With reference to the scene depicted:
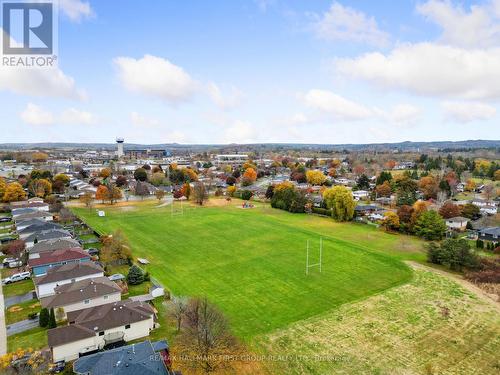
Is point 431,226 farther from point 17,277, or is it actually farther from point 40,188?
point 40,188

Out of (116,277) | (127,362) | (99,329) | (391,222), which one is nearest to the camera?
(127,362)

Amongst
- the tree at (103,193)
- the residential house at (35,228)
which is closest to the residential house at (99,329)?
the residential house at (35,228)

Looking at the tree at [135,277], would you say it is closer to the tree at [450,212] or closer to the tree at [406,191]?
the tree at [450,212]

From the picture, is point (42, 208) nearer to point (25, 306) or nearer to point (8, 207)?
point (8, 207)

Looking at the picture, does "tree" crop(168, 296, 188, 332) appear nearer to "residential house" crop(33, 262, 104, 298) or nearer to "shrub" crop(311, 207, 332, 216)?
"residential house" crop(33, 262, 104, 298)

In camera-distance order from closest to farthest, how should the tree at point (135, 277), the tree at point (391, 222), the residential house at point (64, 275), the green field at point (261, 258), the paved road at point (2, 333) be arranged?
the paved road at point (2, 333) < the green field at point (261, 258) < the residential house at point (64, 275) < the tree at point (135, 277) < the tree at point (391, 222)

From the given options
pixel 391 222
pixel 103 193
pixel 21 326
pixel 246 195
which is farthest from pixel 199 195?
pixel 21 326
